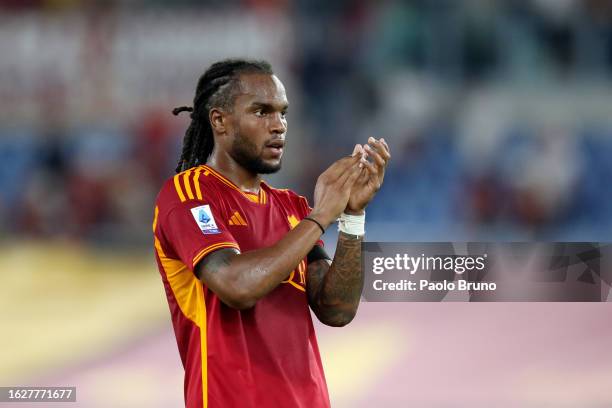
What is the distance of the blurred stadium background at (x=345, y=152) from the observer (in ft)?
16.4

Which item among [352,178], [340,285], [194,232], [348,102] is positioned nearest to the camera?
[194,232]

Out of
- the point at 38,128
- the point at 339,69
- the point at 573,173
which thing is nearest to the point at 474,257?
the point at 573,173

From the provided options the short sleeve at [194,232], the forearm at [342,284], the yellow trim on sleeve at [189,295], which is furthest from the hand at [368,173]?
the yellow trim on sleeve at [189,295]

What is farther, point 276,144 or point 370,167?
point 276,144

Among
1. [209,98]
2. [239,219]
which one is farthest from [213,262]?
[209,98]

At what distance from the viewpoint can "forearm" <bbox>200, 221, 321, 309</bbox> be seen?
2.19 m

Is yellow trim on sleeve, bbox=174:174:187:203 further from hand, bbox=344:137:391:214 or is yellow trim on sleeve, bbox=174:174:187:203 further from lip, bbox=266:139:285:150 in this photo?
hand, bbox=344:137:391:214

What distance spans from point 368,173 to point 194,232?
54 cm

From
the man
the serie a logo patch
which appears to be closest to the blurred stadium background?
the man

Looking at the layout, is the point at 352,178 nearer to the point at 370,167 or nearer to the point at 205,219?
the point at 370,167

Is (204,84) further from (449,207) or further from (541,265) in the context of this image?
(449,207)

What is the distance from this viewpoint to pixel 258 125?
2.57 m

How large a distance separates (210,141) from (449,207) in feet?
11.8

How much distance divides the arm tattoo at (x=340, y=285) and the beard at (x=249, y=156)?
307 mm
